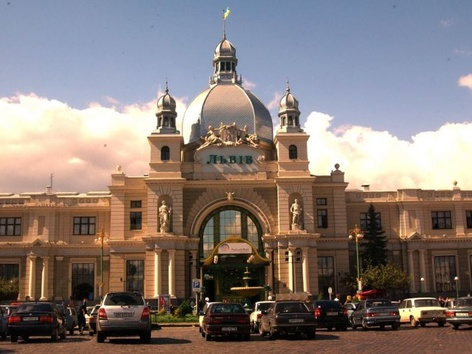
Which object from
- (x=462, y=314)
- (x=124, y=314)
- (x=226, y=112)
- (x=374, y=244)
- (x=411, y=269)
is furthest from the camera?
(x=226, y=112)

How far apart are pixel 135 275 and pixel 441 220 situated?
98.9 feet

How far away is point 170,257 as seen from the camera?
186 ft

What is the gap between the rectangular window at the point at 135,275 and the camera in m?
59.1

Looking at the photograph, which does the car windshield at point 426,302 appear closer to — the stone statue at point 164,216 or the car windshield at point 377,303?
the car windshield at point 377,303

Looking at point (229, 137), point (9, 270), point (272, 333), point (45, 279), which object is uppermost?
point (229, 137)

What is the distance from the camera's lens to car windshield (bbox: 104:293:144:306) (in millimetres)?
24125

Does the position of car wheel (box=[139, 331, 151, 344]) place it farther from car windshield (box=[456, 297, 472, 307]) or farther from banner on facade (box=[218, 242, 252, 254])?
banner on facade (box=[218, 242, 252, 254])

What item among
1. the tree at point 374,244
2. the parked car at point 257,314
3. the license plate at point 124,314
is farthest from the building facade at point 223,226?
the license plate at point 124,314

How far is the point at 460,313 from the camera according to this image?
29.4 m

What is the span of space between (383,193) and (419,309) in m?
31.0

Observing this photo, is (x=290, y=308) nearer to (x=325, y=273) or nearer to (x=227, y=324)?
(x=227, y=324)

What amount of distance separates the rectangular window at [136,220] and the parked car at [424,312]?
1220 inches

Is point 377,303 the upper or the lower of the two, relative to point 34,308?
lower

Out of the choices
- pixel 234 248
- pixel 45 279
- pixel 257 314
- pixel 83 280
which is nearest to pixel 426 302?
pixel 257 314
